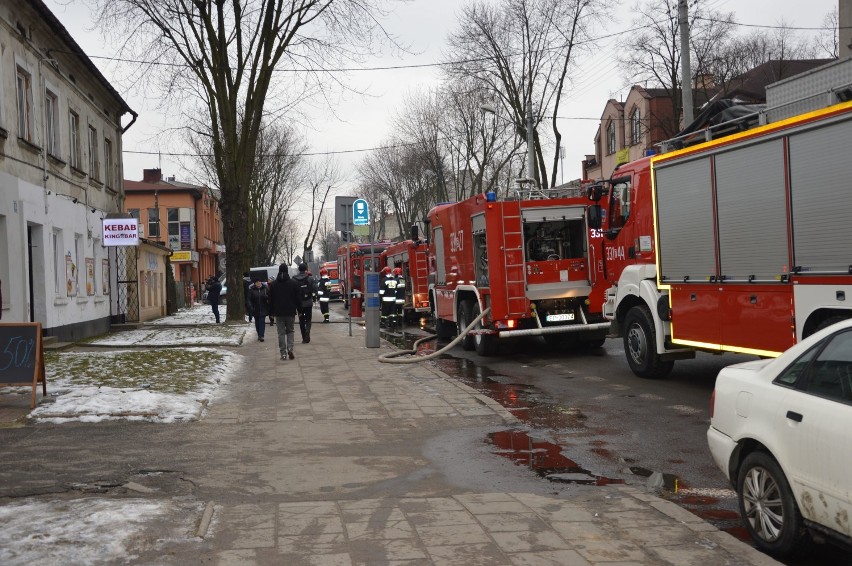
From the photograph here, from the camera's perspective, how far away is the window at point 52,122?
62.0 ft

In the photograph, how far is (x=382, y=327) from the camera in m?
→ 26.2

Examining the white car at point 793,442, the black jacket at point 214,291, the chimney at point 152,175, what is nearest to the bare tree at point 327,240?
the chimney at point 152,175

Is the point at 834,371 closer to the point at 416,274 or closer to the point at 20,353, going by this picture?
the point at 20,353

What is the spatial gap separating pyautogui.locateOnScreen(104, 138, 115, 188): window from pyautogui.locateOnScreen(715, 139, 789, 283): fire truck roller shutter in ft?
65.2

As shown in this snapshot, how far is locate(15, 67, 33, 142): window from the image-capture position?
659 inches

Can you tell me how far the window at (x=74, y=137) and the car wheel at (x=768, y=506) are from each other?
A: 19465mm

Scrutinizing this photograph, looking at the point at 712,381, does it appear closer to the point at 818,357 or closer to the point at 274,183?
the point at 818,357

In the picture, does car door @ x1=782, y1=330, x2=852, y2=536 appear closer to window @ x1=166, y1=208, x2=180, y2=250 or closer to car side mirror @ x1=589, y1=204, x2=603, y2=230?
car side mirror @ x1=589, y1=204, x2=603, y2=230

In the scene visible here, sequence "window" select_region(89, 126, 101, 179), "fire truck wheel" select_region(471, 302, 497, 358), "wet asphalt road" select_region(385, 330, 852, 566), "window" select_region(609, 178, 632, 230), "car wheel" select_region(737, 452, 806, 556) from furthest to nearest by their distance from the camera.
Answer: "window" select_region(89, 126, 101, 179) < "fire truck wheel" select_region(471, 302, 497, 358) < "window" select_region(609, 178, 632, 230) < "wet asphalt road" select_region(385, 330, 852, 566) < "car wheel" select_region(737, 452, 806, 556)

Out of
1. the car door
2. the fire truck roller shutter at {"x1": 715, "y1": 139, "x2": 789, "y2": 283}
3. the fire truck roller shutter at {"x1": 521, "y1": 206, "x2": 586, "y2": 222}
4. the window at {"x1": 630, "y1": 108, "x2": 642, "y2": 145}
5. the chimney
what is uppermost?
the chimney

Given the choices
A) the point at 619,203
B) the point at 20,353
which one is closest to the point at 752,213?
the point at 619,203

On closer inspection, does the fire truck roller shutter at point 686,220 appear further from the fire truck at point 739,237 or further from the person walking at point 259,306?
the person walking at point 259,306

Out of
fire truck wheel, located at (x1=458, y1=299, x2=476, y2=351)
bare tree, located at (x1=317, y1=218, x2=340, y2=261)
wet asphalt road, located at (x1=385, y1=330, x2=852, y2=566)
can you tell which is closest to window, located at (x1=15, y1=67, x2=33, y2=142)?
fire truck wheel, located at (x1=458, y1=299, x2=476, y2=351)

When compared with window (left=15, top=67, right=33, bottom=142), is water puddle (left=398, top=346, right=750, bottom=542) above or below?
below
